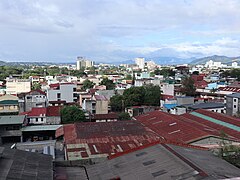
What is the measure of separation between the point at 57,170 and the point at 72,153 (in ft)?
13.1

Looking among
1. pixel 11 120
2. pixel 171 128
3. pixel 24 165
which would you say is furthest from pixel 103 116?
pixel 24 165

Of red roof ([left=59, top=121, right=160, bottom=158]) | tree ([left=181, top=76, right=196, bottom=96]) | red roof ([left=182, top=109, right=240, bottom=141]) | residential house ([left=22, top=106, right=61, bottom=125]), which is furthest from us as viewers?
tree ([left=181, top=76, right=196, bottom=96])

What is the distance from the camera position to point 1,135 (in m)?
19.5

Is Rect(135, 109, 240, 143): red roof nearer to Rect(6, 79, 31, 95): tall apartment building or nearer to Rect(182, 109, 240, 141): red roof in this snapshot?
Rect(182, 109, 240, 141): red roof

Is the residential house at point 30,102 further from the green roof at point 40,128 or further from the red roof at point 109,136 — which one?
the red roof at point 109,136

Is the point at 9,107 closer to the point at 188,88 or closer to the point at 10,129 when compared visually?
the point at 10,129

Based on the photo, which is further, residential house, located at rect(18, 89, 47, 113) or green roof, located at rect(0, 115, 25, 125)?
residential house, located at rect(18, 89, 47, 113)

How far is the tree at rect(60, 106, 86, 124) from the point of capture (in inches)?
890

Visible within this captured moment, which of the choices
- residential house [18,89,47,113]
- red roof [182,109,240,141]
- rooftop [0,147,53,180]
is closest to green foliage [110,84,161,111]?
residential house [18,89,47,113]

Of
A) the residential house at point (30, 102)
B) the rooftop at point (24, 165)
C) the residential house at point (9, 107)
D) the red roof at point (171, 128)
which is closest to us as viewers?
the rooftop at point (24, 165)

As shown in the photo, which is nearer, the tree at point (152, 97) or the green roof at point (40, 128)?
the green roof at point (40, 128)

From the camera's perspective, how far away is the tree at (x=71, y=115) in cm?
2259

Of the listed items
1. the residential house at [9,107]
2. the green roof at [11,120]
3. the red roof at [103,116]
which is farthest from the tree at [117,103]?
the green roof at [11,120]

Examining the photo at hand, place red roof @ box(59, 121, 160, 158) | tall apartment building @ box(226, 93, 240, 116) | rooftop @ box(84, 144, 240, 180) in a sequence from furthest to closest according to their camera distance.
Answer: tall apartment building @ box(226, 93, 240, 116) < red roof @ box(59, 121, 160, 158) < rooftop @ box(84, 144, 240, 180)
